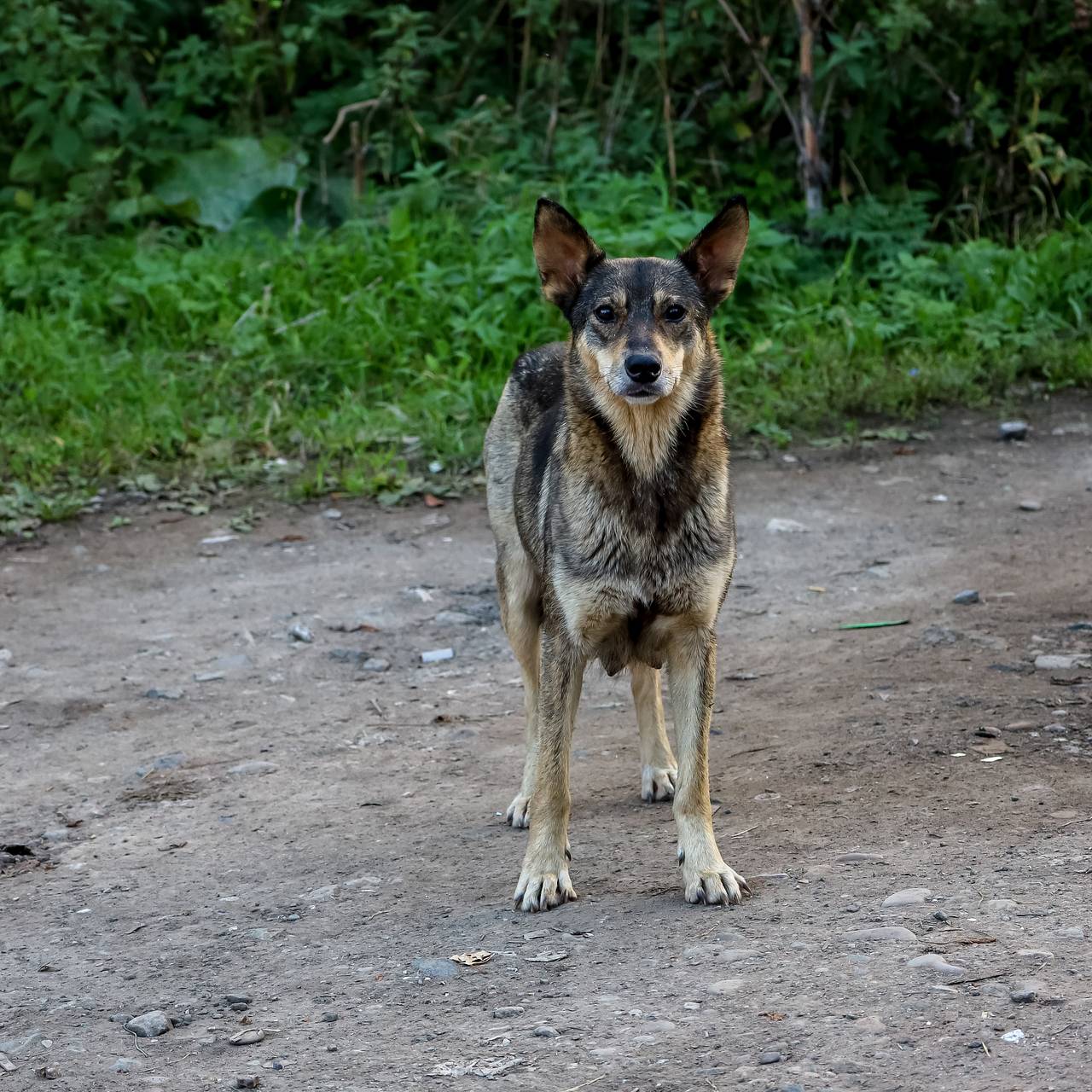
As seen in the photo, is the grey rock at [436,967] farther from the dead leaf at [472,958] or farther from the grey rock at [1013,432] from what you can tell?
the grey rock at [1013,432]

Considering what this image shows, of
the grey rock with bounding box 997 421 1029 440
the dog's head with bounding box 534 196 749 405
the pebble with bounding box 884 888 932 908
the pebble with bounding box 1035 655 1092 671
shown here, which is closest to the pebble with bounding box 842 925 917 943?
the pebble with bounding box 884 888 932 908

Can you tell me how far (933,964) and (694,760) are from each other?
3.05 ft

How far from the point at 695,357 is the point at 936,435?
4.33 m

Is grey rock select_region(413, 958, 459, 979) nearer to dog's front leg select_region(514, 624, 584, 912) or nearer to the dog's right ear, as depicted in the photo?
dog's front leg select_region(514, 624, 584, 912)

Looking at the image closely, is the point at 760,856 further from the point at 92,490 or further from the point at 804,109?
the point at 804,109

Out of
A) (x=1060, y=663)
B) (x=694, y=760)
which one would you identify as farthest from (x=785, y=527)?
(x=694, y=760)

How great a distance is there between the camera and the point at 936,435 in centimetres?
815

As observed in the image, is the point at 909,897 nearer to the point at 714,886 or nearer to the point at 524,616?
the point at 714,886

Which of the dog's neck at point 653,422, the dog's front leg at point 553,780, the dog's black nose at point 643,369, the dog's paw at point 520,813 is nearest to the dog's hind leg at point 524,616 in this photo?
the dog's paw at point 520,813

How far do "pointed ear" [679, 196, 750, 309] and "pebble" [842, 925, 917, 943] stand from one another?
185 cm

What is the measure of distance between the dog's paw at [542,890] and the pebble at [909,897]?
84 centimetres

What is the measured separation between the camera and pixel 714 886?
3838mm

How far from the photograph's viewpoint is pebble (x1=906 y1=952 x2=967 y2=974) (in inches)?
127

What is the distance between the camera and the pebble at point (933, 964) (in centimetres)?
322
